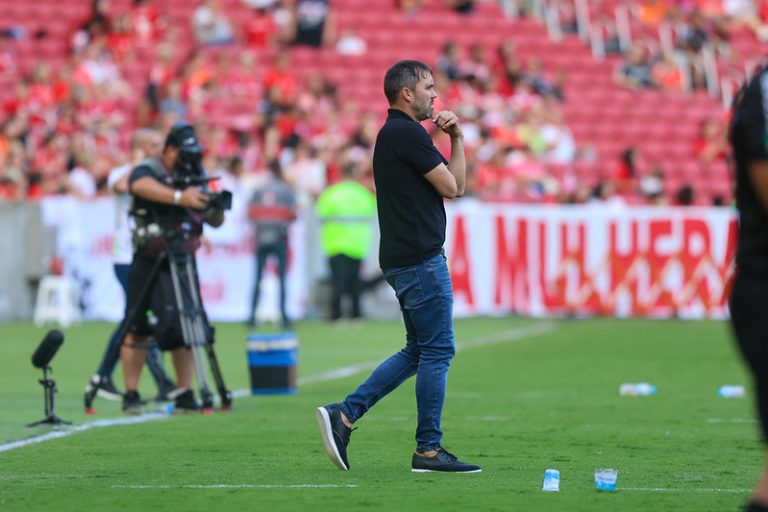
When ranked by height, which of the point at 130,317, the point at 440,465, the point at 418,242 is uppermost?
the point at 418,242

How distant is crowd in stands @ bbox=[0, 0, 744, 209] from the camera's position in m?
26.1

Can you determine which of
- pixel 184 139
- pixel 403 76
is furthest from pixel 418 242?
pixel 184 139

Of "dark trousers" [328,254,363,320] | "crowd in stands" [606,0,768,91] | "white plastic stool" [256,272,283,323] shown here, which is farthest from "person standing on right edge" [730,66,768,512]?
"crowd in stands" [606,0,768,91]

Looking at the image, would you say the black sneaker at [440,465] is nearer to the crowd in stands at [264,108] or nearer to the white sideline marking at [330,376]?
the white sideline marking at [330,376]

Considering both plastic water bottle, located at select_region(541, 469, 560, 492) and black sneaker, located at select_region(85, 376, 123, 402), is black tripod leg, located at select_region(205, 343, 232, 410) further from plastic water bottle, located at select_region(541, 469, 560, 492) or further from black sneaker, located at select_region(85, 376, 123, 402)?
plastic water bottle, located at select_region(541, 469, 560, 492)

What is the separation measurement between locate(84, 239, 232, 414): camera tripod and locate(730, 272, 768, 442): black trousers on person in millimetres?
6767

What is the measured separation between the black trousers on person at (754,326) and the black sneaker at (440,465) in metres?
3.13

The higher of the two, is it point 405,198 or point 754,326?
point 405,198

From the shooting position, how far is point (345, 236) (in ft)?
76.1

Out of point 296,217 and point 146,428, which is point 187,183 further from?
point 296,217

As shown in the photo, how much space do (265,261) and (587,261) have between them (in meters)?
5.20

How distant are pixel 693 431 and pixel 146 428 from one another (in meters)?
3.59

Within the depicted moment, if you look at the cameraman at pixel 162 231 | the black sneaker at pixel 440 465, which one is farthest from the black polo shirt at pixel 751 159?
the cameraman at pixel 162 231

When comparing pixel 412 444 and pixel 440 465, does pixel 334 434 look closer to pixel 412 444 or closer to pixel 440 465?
pixel 440 465
